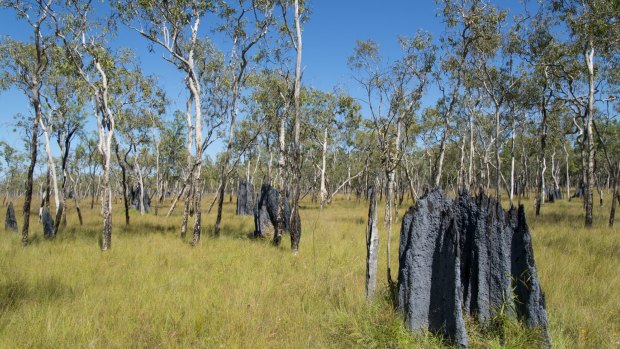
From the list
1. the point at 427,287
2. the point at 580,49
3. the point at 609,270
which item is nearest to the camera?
the point at 427,287

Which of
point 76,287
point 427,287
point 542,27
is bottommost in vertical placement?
point 76,287

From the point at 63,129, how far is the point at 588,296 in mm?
22062

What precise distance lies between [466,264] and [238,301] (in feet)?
11.0

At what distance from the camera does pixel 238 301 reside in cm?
570

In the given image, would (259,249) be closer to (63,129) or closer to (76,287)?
(76,287)

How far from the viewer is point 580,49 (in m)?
15.8

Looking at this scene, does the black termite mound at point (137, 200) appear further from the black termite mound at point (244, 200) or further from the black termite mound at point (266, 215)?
the black termite mound at point (266, 215)

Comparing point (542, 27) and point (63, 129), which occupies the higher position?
point (542, 27)

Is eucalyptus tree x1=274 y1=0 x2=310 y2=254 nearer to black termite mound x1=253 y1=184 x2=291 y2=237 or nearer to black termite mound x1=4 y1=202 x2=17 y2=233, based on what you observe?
black termite mound x1=253 y1=184 x2=291 y2=237

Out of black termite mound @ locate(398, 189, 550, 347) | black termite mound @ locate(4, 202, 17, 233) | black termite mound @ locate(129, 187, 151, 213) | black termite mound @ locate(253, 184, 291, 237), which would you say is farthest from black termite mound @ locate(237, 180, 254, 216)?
black termite mound @ locate(398, 189, 550, 347)

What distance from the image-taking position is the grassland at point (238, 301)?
4.52 meters

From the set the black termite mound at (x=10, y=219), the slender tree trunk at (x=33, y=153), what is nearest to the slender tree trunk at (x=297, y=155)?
the slender tree trunk at (x=33, y=153)

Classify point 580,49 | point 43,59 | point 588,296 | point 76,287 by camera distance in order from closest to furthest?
point 588,296
point 76,287
point 43,59
point 580,49

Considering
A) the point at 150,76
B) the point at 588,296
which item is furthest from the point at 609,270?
the point at 150,76
